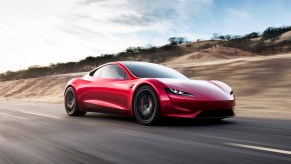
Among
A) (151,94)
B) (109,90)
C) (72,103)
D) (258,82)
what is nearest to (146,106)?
(151,94)

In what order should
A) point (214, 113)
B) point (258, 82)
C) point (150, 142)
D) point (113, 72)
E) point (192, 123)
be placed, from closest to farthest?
point (150, 142) → point (214, 113) → point (192, 123) → point (113, 72) → point (258, 82)

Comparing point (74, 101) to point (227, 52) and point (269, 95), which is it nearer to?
point (269, 95)

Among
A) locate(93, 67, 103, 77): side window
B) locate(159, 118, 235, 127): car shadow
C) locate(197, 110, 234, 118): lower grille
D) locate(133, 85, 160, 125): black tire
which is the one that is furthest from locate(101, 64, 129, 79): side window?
locate(197, 110, 234, 118): lower grille

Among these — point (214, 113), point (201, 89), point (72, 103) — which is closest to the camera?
point (214, 113)

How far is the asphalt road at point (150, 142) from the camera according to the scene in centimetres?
467

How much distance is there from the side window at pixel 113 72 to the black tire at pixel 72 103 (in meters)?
1.22

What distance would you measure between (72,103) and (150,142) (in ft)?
16.5

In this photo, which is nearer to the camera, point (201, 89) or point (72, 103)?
point (201, 89)

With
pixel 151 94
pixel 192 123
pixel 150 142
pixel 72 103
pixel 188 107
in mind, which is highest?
pixel 151 94

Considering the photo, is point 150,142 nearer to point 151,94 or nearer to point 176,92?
point 176,92

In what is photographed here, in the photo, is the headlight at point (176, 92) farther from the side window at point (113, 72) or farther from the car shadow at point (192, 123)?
the side window at point (113, 72)

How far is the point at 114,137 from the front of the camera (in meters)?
6.39

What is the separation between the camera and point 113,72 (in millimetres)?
9117

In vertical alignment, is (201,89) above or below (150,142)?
above
